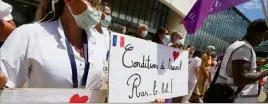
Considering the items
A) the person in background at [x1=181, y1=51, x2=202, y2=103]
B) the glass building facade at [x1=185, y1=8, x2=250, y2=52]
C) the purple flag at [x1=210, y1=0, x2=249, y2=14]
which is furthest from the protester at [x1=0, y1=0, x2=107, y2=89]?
the glass building facade at [x1=185, y1=8, x2=250, y2=52]

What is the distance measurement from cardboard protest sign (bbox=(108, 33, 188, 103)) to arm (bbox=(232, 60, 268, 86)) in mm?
511

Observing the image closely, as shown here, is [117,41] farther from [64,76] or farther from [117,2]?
[117,2]

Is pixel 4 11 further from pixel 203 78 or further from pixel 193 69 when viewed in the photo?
pixel 203 78

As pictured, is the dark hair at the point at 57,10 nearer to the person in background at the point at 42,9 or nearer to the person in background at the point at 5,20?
the person in background at the point at 42,9

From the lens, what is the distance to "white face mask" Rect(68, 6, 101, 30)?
1962 mm

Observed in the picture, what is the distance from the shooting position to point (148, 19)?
1512 centimetres

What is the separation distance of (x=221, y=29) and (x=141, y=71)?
1518 inches

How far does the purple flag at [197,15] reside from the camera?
3328 mm

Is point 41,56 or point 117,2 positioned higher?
point 41,56

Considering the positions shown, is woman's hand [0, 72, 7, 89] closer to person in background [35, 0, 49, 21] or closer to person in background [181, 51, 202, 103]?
person in background [35, 0, 49, 21]

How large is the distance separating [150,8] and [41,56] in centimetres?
1363

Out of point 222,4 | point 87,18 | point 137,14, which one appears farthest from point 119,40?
point 137,14

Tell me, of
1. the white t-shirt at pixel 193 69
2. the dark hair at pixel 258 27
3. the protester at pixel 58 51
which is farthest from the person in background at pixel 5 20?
the white t-shirt at pixel 193 69

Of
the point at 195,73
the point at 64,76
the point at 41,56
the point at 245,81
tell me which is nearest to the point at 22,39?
the point at 41,56
